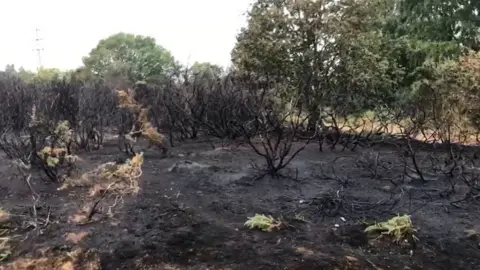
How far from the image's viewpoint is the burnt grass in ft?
12.5

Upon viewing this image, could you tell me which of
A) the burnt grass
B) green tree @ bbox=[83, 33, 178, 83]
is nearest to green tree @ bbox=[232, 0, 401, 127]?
the burnt grass

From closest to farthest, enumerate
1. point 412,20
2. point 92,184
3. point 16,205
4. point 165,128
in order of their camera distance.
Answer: point 16,205 < point 92,184 < point 165,128 < point 412,20

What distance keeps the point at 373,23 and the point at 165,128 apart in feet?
17.0

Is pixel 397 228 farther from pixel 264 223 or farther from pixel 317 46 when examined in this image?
pixel 317 46

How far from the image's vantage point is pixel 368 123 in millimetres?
10273

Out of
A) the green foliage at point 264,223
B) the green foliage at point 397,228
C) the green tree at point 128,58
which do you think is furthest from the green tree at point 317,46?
the green tree at point 128,58

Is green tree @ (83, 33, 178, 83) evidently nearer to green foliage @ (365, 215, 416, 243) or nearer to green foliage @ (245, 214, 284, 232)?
green foliage @ (245, 214, 284, 232)

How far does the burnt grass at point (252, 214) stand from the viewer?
3.81 meters

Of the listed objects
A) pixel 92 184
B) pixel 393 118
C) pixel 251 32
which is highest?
pixel 251 32

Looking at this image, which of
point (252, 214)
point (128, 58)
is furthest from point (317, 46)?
point (128, 58)

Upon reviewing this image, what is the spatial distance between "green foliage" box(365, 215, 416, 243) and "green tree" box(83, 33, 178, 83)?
46.2ft

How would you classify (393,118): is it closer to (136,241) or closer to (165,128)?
(165,128)

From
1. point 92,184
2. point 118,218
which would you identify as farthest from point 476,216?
point 92,184

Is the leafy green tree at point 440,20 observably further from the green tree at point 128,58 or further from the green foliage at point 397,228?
the green foliage at point 397,228
